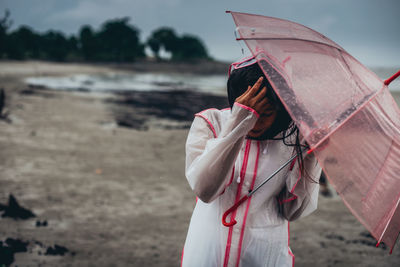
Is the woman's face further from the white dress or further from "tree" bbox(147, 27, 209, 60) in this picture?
"tree" bbox(147, 27, 209, 60)

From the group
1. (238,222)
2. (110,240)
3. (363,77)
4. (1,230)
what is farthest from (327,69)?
(1,230)

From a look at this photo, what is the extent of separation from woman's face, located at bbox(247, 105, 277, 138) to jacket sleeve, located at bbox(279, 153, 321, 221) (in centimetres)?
23

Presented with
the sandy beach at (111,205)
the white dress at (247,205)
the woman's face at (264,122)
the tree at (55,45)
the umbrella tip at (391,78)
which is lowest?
Result: the sandy beach at (111,205)

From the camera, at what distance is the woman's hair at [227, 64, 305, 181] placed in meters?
1.43

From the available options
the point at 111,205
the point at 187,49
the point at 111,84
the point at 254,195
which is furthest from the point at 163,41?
the point at 254,195

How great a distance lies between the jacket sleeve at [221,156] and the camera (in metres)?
1.30

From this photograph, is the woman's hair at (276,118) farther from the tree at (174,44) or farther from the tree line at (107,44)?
the tree at (174,44)

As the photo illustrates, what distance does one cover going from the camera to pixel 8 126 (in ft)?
29.8

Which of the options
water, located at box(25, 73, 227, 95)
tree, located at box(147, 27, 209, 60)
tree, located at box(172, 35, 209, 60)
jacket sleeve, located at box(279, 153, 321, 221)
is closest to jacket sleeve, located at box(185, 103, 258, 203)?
jacket sleeve, located at box(279, 153, 321, 221)

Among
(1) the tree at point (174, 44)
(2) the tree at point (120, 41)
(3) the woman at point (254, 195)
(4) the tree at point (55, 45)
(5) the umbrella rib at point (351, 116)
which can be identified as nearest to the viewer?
(5) the umbrella rib at point (351, 116)

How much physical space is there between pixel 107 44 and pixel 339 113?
245 feet

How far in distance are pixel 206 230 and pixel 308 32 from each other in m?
1.05

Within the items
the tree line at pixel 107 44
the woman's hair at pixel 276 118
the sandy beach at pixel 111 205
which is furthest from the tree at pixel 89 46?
the woman's hair at pixel 276 118

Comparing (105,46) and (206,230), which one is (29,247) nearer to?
(206,230)
